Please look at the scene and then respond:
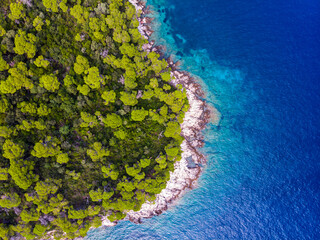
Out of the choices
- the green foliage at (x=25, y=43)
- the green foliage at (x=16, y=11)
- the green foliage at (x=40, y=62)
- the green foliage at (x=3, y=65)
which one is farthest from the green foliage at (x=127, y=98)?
the green foliage at (x=16, y=11)

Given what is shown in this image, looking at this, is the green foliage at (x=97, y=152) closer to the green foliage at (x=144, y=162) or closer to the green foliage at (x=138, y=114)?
the green foliage at (x=144, y=162)

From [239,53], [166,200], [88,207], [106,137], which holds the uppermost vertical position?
[239,53]

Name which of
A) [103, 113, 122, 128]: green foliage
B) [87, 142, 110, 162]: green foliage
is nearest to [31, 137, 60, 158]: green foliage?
[87, 142, 110, 162]: green foliage

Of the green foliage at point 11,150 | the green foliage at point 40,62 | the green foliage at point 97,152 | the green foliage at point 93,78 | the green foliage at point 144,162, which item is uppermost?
the green foliage at point 93,78

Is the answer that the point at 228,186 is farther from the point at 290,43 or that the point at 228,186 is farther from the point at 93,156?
the point at 290,43

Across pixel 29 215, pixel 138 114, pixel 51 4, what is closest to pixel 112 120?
pixel 138 114

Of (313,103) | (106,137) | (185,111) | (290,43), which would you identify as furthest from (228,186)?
(290,43)

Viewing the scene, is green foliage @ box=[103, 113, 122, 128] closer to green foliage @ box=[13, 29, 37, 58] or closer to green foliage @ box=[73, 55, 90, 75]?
green foliage @ box=[73, 55, 90, 75]
